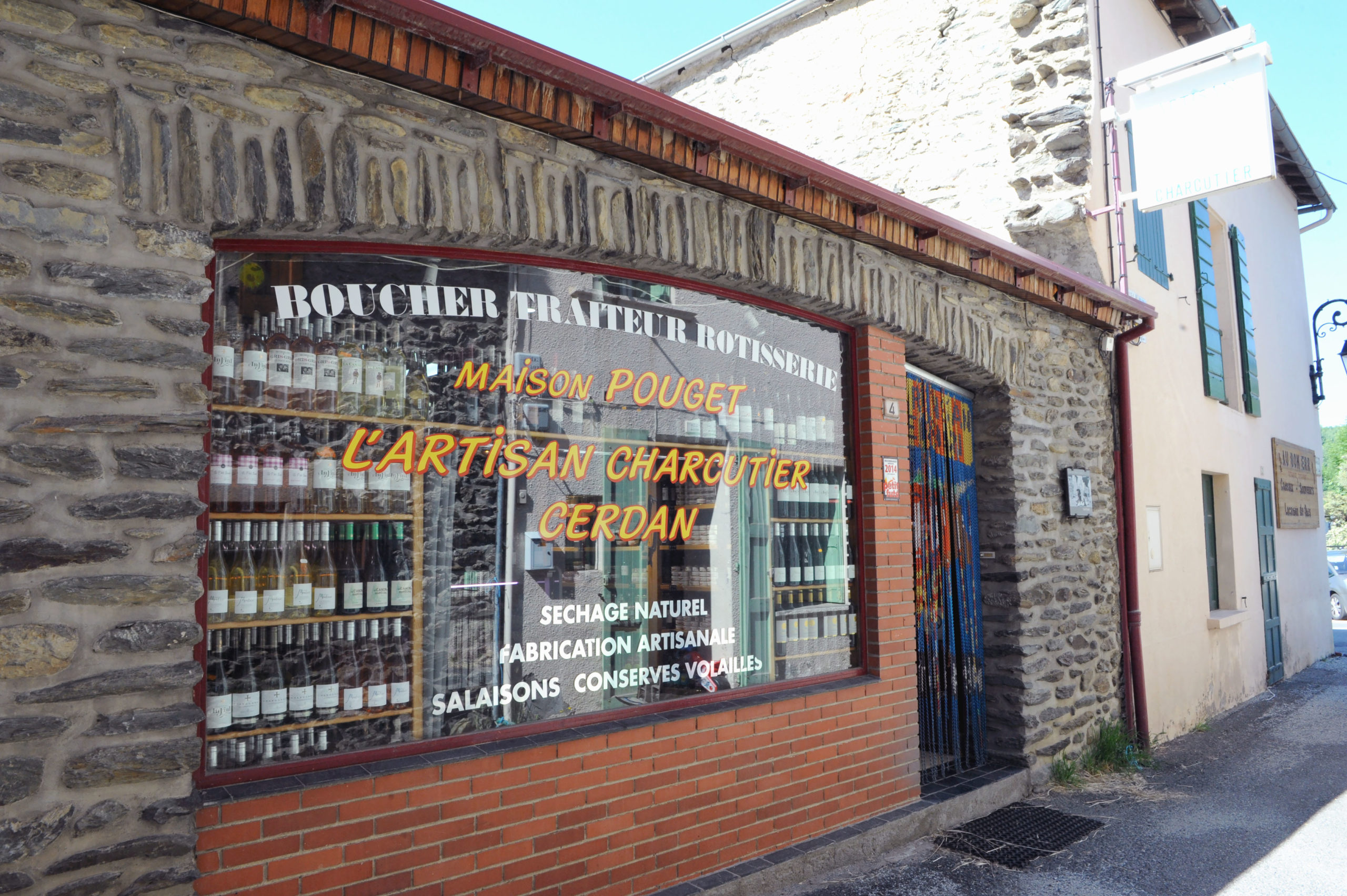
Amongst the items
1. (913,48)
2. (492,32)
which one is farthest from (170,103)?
(913,48)

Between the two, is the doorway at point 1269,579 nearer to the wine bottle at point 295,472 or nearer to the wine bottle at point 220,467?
the wine bottle at point 295,472

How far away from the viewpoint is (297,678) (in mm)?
2934

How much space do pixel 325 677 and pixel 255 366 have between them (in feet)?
3.37

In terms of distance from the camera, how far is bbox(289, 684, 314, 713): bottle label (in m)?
2.91

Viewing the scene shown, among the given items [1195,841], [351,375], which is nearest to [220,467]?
[351,375]

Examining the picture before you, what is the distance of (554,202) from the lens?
11.2 feet

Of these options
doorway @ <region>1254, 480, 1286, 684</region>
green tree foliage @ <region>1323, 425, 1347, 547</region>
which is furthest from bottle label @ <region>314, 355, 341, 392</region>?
green tree foliage @ <region>1323, 425, 1347, 547</region>

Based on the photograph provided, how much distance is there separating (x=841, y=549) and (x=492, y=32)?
306cm

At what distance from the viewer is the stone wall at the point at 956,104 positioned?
745cm

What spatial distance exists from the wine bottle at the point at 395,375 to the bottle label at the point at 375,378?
0.5 inches

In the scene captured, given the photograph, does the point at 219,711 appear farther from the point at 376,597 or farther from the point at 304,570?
the point at 376,597

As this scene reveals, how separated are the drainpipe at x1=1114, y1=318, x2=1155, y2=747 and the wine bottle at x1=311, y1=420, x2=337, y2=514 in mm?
5978

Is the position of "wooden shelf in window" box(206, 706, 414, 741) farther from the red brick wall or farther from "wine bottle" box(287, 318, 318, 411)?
"wine bottle" box(287, 318, 318, 411)

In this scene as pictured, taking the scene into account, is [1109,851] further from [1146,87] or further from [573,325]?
[1146,87]
